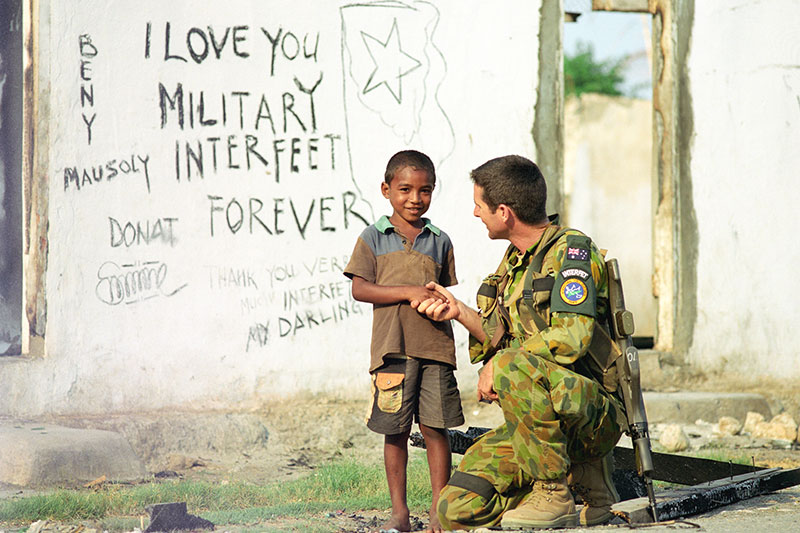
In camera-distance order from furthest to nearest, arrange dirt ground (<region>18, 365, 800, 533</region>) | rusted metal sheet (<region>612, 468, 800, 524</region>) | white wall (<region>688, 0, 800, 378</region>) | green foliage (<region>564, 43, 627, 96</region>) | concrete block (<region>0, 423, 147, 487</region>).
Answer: green foliage (<region>564, 43, 627, 96</region>) < white wall (<region>688, 0, 800, 378</region>) < dirt ground (<region>18, 365, 800, 533</region>) < concrete block (<region>0, 423, 147, 487</region>) < rusted metal sheet (<region>612, 468, 800, 524</region>)

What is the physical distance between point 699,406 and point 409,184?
3.37 meters

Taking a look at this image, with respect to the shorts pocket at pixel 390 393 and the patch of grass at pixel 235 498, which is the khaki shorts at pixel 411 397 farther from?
the patch of grass at pixel 235 498

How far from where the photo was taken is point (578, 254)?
3125 millimetres

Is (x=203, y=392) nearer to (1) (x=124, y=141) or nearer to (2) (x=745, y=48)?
(1) (x=124, y=141)

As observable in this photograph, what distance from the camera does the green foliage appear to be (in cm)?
2259

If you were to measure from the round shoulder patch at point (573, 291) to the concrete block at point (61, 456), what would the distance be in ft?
8.63

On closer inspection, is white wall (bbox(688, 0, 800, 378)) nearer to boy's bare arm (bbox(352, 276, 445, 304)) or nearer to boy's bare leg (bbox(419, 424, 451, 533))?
boy's bare leg (bbox(419, 424, 451, 533))

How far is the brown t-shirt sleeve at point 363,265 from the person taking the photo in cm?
351

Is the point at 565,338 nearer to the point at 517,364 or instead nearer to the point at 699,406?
the point at 517,364

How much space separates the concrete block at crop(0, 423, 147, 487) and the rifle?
265 cm

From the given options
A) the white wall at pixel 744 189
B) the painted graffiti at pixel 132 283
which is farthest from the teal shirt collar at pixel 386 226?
the white wall at pixel 744 189

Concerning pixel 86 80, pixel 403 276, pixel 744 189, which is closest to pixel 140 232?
pixel 86 80

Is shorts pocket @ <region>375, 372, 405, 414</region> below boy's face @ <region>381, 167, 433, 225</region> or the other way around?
below

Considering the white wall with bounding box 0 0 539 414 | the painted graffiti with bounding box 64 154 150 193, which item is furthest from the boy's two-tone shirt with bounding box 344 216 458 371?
the painted graffiti with bounding box 64 154 150 193
